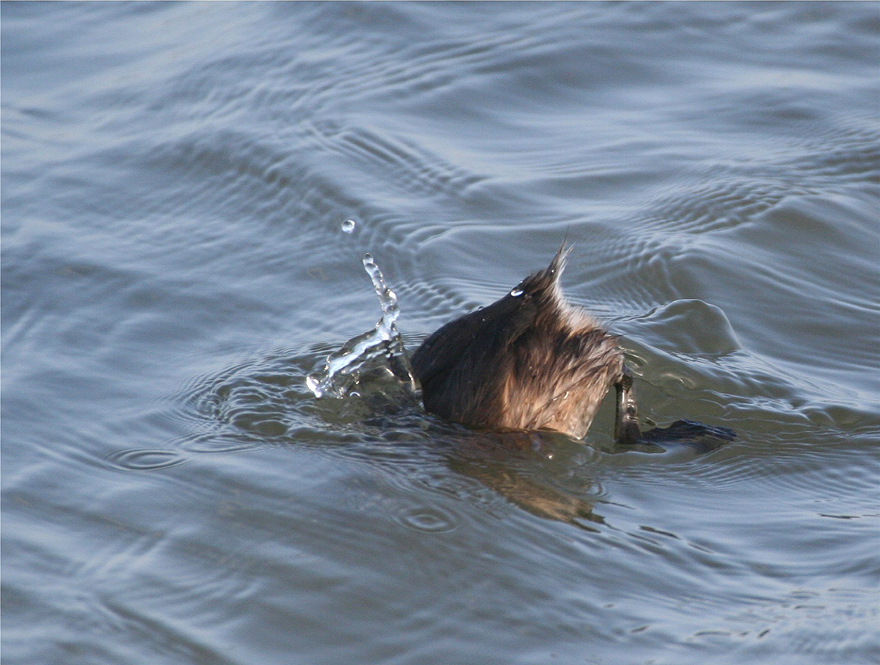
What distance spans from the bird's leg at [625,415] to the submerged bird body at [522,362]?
0.07 m

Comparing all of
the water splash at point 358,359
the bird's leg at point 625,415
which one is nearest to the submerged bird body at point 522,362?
the bird's leg at point 625,415

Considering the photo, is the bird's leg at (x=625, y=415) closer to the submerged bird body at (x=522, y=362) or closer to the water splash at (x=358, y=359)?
the submerged bird body at (x=522, y=362)

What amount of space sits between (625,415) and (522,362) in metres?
0.52

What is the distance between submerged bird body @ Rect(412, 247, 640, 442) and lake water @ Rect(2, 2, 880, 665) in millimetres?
95

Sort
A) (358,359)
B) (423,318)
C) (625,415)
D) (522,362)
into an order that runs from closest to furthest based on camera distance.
A: (522,362), (625,415), (358,359), (423,318)

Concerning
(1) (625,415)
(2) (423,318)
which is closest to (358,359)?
(2) (423,318)

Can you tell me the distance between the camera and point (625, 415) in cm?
Answer: 423

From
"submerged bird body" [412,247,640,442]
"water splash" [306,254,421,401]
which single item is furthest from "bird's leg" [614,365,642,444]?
"water splash" [306,254,421,401]

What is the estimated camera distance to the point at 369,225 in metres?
5.96

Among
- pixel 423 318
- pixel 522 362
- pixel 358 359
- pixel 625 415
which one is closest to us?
pixel 522 362

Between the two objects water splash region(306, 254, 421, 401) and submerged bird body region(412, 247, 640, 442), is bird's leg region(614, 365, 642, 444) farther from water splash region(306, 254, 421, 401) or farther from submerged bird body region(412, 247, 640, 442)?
water splash region(306, 254, 421, 401)

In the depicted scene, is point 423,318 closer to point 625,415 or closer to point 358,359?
point 358,359

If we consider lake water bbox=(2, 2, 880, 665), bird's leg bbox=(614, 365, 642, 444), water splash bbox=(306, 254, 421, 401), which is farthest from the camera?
water splash bbox=(306, 254, 421, 401)

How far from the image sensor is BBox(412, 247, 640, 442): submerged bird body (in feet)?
12.8
